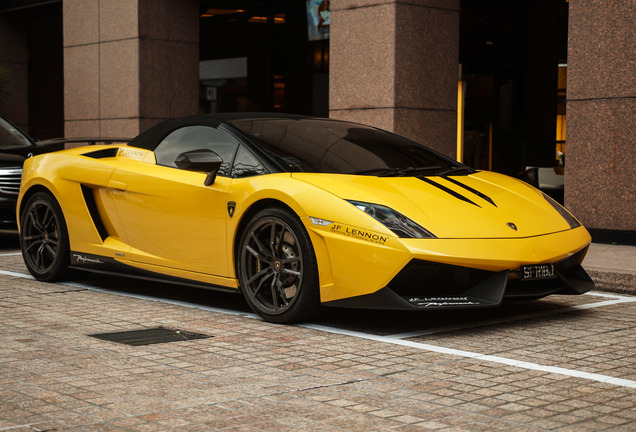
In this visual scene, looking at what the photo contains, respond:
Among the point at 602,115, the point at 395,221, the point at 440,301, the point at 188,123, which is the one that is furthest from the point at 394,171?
the point at 602,115

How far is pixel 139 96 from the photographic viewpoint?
52.0ft

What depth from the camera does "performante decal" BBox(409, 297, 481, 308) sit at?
18.6 feet

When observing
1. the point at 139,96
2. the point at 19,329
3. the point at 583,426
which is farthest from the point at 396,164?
the point at 139,96

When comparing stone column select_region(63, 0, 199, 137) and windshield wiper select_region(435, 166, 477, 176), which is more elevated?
stone column select_region(63, 0, 199, 137)

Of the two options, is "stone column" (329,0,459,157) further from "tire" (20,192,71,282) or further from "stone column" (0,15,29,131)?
"stone column" (0,15,29,131)

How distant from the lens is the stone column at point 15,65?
808 inches

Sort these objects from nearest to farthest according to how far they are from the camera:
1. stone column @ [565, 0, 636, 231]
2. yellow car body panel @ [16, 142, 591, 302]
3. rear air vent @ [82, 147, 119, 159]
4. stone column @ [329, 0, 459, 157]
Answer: yellow car body panel @ [16, 142, 591, 302]
rear air vent @ [82, 147, 119, 159]
stone column @ [565, 0, 636, 231]
stone column @ [329, 0, 459, 157]

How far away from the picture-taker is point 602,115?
413 inches

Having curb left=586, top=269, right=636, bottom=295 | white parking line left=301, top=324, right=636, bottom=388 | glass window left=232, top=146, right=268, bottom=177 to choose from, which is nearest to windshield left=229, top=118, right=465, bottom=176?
glass window left=232, top=146, right=268, bottom=177

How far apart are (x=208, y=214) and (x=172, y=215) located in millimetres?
389

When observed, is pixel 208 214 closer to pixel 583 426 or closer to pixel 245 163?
pixel 245 163

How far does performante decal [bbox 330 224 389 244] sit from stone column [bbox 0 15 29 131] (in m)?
16.0

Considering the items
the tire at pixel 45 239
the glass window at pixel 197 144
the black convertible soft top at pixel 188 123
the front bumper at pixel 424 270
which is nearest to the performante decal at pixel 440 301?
the front bumper at pixel 424 270

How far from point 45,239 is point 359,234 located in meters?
3.56
